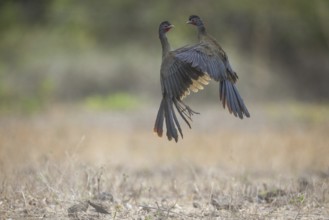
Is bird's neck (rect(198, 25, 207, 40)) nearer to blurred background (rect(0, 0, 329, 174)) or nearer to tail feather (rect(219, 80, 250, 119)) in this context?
tail feather (rect(219, 80, 250, 119))

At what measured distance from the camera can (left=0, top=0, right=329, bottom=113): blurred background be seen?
71.8ft

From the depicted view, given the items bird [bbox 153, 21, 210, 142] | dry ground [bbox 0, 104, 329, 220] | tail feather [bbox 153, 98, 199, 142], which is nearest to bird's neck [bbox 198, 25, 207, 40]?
bird [bbox 153, 21, 210, 142]

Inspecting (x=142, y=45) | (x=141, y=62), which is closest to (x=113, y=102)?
(x=141, y=62)

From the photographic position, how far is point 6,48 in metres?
23.3

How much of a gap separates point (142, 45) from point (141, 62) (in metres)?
1.30

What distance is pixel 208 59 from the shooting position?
→ 6.16 meters

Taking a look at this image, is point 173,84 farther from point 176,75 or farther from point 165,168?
point 165,168

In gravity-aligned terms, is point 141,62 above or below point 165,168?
above

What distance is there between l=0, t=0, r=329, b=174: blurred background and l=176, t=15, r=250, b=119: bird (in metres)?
6.66

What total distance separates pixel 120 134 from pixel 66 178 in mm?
6698

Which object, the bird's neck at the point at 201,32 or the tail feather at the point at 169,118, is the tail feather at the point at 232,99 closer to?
the tail feather at the point at 169,118

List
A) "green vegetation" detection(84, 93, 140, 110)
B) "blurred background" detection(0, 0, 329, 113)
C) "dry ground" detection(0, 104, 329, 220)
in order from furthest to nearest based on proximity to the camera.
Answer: "blurred background" detection(0, 0, 329, 113), "green vegetation" detection(84, 93, 140, 110), "dry ground" detection(0, 104, 329, 220)

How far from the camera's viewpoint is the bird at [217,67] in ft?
20.0

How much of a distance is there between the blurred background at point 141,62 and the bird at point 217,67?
262 inches
